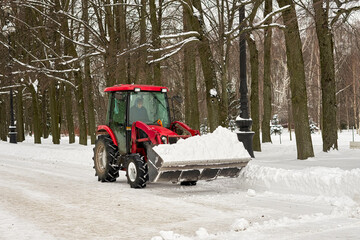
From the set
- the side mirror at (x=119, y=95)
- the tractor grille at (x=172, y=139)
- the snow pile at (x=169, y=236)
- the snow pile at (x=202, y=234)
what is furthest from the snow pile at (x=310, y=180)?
the snow pile at (x=169, y=236)

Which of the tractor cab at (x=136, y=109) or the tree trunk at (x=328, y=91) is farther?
the tree trunk at (x=328, y=91)

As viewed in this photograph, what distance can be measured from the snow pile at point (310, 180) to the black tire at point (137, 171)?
2154mm

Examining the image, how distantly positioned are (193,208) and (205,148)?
1881 millimetres

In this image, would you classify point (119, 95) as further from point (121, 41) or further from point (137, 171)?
point (121, 41)

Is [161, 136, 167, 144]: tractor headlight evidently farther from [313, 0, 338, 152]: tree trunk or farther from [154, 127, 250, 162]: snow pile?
[313, 0, 338, 152]: tree trunk

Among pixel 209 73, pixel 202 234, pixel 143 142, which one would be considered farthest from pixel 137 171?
pixel 209 73

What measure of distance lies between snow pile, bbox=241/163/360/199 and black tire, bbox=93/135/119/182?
307 centimetres

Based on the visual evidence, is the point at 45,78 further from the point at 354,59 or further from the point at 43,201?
the point at 354,59

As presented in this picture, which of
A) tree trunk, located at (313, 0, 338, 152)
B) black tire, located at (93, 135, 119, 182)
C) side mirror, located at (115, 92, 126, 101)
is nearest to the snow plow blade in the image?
side mirror, located at (115, 92, 126, 101)

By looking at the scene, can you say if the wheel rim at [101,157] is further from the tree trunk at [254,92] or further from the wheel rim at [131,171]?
the tree trunk at [254,92]

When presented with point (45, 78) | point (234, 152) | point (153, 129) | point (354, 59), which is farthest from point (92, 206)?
point (354, 59)

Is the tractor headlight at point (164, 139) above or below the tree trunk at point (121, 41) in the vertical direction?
below

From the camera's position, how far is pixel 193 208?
295 inches

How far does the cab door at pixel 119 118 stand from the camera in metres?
10.7
